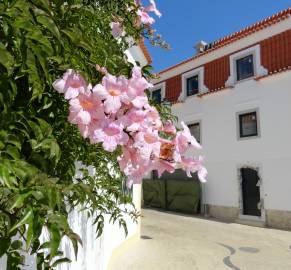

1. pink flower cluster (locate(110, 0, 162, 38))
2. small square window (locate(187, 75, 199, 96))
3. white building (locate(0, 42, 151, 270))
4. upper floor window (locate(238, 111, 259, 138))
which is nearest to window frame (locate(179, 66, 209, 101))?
small square window (locate(187, 75, 199, 96))

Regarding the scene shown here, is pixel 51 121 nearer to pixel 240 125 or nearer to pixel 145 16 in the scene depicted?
pixel 145 16

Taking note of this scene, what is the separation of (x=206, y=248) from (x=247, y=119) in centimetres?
806

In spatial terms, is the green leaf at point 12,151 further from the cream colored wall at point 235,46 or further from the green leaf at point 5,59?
the cream colored wall at point 235,46

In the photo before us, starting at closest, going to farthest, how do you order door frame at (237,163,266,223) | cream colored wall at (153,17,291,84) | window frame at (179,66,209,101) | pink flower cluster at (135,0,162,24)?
pink flower cluster at (135,0,162,24) < door frame at (237,163,266,223) < cream colored wall at (153,17,291,84) < window frame at (179,66,209,101)

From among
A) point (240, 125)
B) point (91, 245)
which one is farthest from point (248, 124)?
point (91, 245)

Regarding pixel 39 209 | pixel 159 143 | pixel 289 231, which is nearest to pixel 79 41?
pixel 159 143

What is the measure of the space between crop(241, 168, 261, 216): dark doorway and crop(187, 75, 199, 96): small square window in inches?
215

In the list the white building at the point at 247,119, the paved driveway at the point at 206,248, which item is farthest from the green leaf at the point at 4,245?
the white building at the point at 247,119

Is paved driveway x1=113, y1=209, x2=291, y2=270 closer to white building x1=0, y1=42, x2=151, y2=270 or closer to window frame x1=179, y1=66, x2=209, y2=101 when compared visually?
white building x1=0, y1=42, x2=151, y2=270

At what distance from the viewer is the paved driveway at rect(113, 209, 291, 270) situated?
27.9ft

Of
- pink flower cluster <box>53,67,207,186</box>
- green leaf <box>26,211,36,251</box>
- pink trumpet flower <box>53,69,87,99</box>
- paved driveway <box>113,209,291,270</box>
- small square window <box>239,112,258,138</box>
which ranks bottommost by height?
paved driveway <box>113,209,291,270</box>

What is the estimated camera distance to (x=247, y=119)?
16.9 meters

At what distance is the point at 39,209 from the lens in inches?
31.6

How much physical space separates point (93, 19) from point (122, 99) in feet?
2.51
